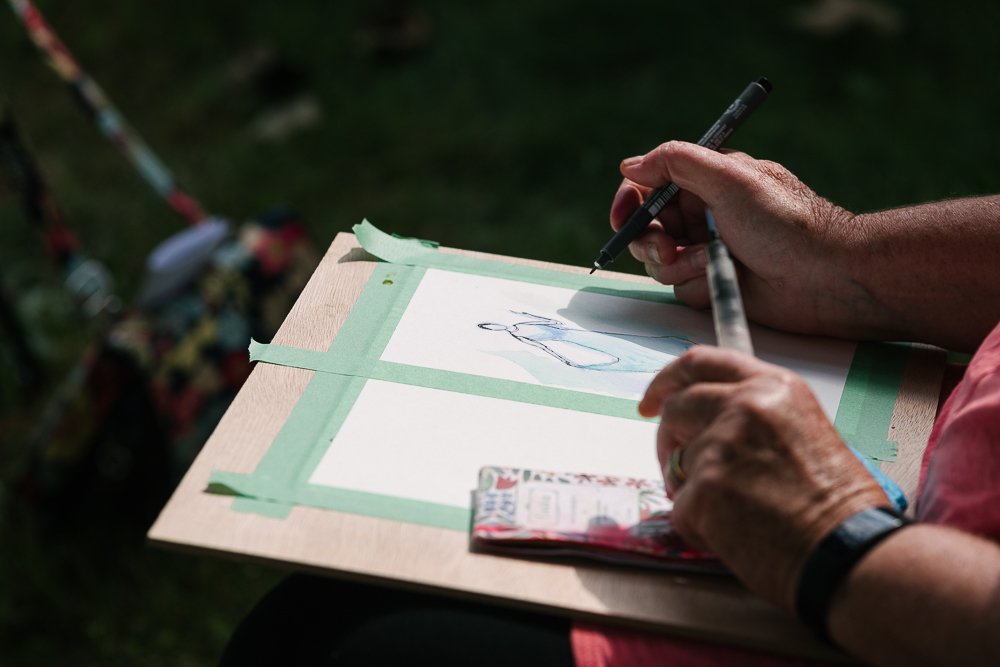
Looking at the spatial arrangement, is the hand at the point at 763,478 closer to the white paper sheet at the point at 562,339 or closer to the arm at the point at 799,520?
the arm at the point at 799,520

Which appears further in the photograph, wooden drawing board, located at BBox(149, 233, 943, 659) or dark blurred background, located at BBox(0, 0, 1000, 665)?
dark blurred background, located at BBox(0, 0, 1000, 665)

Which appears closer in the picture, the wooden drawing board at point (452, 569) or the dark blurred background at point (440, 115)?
the wooden drawing board at point (452, 569)

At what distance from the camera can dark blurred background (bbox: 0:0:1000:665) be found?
2662 mm

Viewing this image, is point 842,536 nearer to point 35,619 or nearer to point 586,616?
point 586,616

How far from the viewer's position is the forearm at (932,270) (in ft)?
3.65

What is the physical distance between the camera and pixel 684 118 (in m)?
2.93

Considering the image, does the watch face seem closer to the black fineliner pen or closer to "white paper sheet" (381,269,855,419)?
A: "white paper sheet" (381,269,855,419)


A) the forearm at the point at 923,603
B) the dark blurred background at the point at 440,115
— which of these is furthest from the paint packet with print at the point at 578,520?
the dark blurred background at the point at 440,115

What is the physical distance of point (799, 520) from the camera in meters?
0.80

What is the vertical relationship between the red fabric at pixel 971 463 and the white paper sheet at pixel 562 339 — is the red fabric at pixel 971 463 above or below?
below

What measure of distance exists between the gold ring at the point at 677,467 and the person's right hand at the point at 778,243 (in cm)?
35

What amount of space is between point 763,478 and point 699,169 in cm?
45

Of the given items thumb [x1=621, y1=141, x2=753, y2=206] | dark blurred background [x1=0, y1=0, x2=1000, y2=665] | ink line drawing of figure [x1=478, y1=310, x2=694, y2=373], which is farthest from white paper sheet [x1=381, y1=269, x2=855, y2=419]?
dark blurred background [x1=0, y1=0, x2=1000, y2=665]

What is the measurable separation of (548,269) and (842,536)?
58 centimetres
